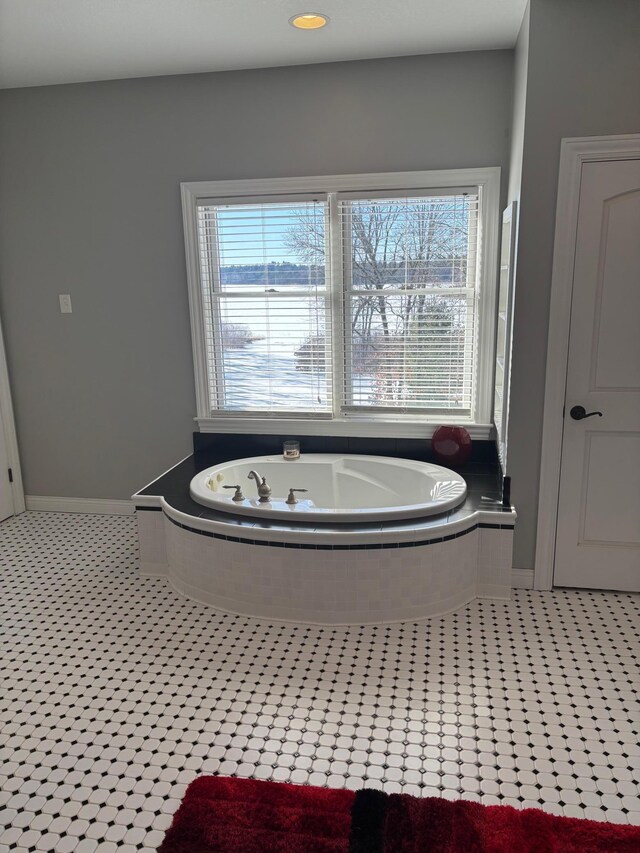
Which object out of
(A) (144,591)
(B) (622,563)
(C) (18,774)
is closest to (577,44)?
(B) (622,563)

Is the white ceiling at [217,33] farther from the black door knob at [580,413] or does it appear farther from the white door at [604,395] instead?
the black door knob at [580,413]

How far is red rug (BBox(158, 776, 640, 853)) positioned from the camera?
5.49 feet

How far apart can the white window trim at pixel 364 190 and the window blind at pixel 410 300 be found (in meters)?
0.06

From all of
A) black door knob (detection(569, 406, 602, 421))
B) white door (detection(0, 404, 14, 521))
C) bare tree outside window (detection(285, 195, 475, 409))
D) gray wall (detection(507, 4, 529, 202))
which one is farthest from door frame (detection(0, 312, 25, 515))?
black door knob (detection(569, 406, 602, 421))

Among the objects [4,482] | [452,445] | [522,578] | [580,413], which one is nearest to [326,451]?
[452,445]

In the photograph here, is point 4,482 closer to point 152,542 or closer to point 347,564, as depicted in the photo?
point 152,542

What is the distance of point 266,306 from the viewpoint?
370 centimetres

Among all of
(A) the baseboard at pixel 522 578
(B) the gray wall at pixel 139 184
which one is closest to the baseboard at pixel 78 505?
(B) the gray wall at pixel 139 184

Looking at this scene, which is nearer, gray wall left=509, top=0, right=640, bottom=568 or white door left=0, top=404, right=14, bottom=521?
gray wall left=509, top=0, right=640, bottom=568

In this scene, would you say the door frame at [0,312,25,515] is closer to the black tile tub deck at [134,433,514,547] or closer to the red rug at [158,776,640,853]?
the black tile tub deck at [134,433,514,547]

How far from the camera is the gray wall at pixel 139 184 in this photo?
10.8 ft

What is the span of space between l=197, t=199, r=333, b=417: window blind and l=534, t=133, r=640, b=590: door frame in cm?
130

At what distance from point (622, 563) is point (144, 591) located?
91.4 inches

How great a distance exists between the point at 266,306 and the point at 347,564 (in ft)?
5.59
